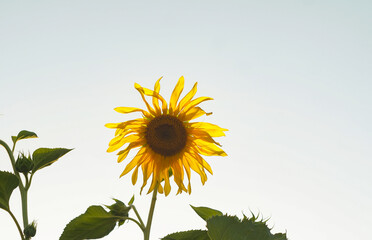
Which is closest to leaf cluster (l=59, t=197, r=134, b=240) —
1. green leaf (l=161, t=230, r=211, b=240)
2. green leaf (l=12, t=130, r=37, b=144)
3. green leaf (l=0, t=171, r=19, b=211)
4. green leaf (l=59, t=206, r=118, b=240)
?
green leaf (l=59, t=206, r=118, b=240)

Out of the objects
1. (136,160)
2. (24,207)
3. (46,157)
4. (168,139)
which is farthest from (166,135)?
(24,207)

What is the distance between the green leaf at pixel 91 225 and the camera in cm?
208

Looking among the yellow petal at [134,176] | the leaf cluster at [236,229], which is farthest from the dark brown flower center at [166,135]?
the leaf cluster at [236,229]

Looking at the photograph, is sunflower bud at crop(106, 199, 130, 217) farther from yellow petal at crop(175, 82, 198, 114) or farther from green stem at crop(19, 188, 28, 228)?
yellow petal at crop(175, 82, 198, 114)

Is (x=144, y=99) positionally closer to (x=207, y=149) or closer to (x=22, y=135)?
(x=207, y=149)

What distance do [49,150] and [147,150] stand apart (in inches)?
27.8

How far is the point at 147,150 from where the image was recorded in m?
2.75

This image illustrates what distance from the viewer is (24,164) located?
221 cm

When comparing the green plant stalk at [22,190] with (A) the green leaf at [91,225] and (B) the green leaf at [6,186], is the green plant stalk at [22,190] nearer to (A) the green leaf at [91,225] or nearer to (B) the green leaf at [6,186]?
(B) the green leaf at [6,186]

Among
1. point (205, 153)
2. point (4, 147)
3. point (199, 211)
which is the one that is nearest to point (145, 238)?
point (199, 211)

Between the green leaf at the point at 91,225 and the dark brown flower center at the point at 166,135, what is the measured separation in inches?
29.7

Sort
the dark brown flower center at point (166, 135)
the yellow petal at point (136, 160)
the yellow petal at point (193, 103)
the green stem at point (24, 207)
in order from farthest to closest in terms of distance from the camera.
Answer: the dark brown flower center at point (166, 135) < the yellow petal at point (136, 160) < the yellow petal at point (193, 103) < the green stem at point (24, 207)

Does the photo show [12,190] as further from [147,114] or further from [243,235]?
[243,235]

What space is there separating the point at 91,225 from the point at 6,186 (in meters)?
0.53
